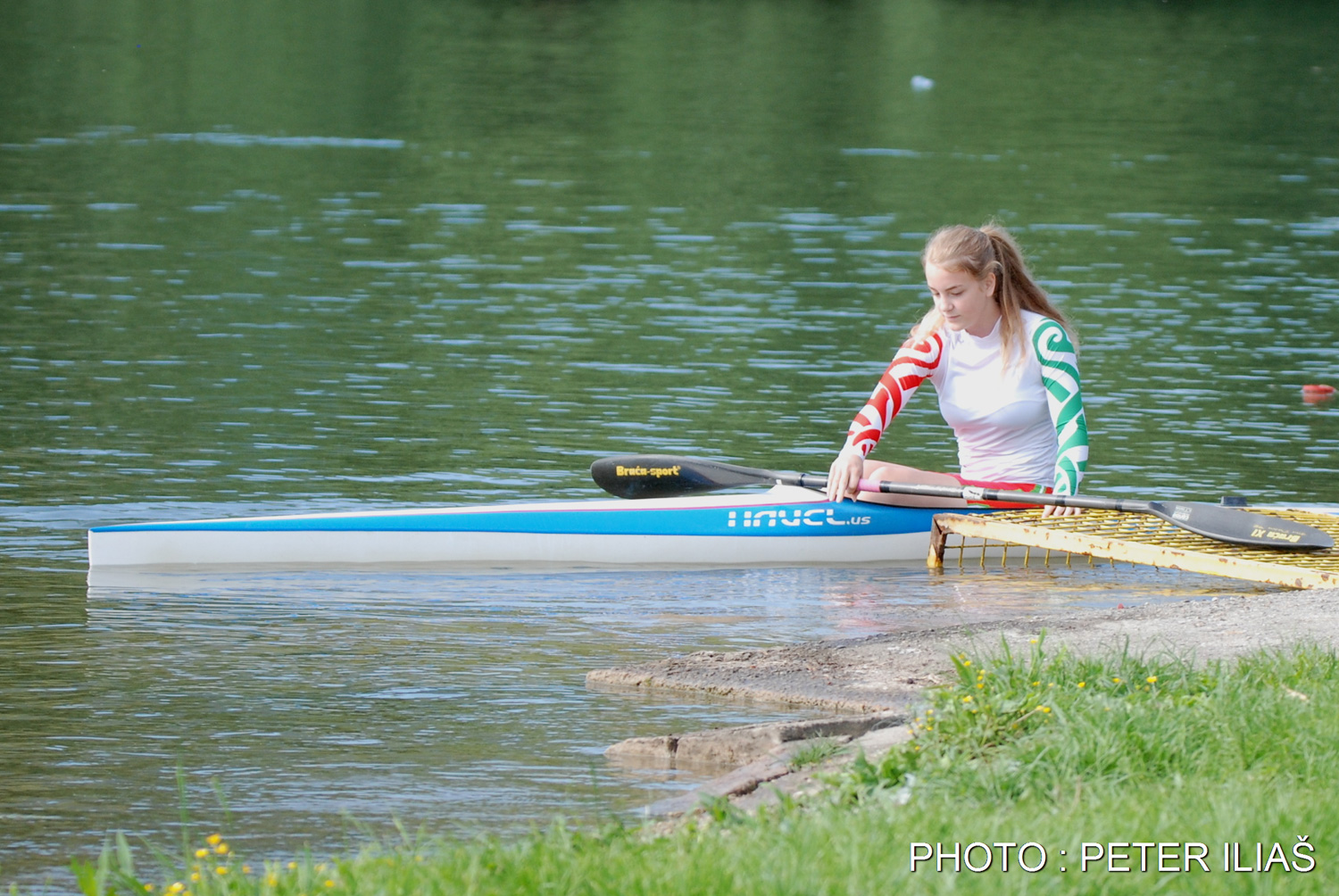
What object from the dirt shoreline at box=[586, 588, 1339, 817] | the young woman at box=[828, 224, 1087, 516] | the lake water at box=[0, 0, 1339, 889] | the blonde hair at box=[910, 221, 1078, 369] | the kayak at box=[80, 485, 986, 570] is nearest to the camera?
the dirt shoreline at box=[586, 588, 1339, 817]

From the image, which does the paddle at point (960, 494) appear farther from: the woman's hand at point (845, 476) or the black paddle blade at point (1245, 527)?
the woman's hand at point (845, 476)

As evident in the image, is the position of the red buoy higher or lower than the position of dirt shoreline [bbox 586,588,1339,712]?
higher

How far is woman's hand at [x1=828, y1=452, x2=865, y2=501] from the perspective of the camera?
912cm

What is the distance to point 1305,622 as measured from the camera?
714 cm

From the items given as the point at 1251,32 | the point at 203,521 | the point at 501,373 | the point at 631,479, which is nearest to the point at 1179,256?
the point at 501,373

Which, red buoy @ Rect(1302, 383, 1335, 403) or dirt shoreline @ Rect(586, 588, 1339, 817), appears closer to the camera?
dirt shoreline @ Rect(586, 588, 1339, 817)

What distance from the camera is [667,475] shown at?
1006 cm

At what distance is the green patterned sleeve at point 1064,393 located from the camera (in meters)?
9.13

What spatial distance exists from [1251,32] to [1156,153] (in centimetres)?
3094

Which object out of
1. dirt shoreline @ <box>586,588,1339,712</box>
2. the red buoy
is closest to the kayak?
dirt shoreline @ <box>586,588,1339,712</box>

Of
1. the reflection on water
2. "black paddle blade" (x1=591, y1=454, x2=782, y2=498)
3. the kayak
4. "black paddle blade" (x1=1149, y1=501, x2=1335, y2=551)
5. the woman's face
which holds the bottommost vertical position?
the reflection on water

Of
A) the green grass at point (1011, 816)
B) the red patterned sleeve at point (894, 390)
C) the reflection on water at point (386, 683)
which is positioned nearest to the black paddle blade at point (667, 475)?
the reflection on water at point (386, 683)

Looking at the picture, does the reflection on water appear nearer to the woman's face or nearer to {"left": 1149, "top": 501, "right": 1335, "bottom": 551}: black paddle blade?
{"left": 1149, "top": 501, "right": 1335, "bottom": 551}: black paddle blade

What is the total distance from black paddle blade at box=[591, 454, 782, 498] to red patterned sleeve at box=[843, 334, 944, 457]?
94cm
